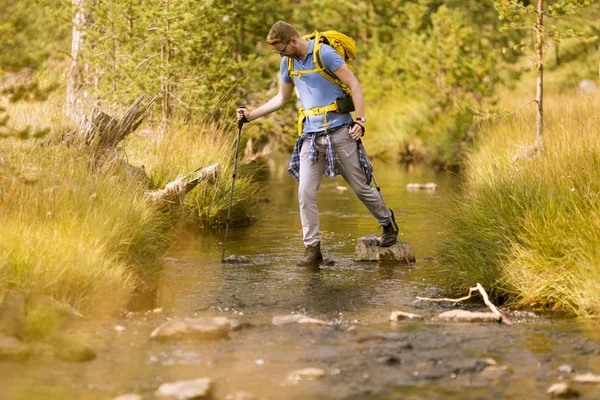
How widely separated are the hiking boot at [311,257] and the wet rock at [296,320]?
2748 mm

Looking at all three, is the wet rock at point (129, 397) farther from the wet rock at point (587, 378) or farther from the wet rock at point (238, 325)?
the wet rock at point (587, 378)

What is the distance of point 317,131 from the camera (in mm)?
10000

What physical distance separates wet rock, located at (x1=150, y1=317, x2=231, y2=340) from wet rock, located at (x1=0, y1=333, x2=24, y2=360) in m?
0.92

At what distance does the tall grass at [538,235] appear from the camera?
786 centimetres

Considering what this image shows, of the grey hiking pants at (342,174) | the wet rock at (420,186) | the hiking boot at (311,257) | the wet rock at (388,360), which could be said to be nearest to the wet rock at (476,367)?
the wet rock at (388,360)

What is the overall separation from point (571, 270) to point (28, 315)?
4014mm

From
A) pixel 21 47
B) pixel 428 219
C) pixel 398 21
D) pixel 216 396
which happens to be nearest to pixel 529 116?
pixel 428 219

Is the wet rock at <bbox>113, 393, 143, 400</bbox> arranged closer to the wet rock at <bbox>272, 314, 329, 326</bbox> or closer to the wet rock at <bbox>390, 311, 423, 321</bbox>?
the wet rock at <bbox>272, 314, 329, 326</bbox>

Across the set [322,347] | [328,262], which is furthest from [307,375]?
[328,262]

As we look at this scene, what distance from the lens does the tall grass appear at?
7.86 metres

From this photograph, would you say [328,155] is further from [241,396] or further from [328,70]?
[241,396]

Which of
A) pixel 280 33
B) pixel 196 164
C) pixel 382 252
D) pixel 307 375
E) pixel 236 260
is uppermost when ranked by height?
pixel 280 33

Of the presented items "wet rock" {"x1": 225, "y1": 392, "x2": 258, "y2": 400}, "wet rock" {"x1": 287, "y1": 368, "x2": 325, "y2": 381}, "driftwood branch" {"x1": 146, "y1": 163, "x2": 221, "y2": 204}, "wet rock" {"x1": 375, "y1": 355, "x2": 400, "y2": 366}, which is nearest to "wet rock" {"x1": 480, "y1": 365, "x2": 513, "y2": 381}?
"wet rock" {"x1": 375, "y1": 355, "x2": 400, "y2": 366}

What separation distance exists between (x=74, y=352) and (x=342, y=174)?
4398 millimetres
